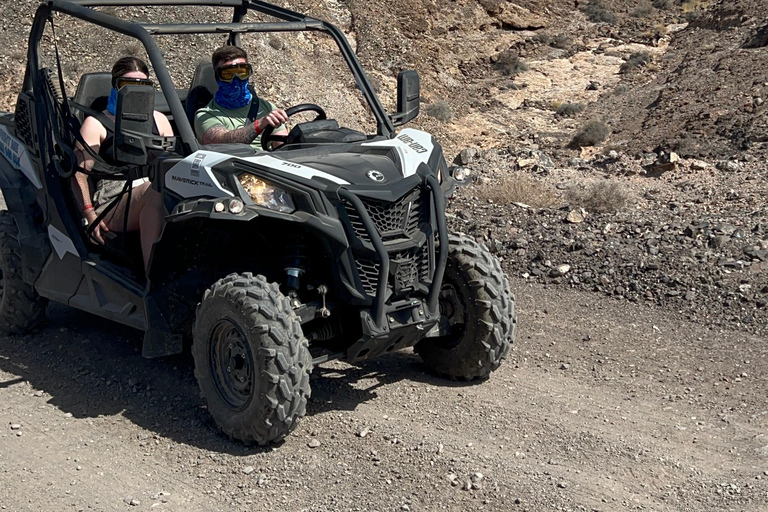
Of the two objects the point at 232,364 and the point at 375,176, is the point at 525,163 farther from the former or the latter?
the point at 232,364

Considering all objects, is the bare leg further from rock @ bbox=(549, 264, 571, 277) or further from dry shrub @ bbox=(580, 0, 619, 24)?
dry shrub @ bbox=(580, 0, 619, 24)

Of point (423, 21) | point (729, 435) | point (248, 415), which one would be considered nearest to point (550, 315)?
point (729, 435)

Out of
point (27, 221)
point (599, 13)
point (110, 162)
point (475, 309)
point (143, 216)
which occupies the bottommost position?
point (475, 309)

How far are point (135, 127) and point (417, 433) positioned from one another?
224 cm

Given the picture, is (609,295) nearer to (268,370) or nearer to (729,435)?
A: (729,435)

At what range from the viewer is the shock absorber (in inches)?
205

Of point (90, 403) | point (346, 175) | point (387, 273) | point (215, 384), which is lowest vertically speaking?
point (90, 403)

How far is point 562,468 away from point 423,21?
22003 millimetres

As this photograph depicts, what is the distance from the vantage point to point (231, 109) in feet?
20.4

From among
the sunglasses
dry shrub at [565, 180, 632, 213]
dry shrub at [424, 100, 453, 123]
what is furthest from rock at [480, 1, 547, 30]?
the sunglasses

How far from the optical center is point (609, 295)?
324 inches

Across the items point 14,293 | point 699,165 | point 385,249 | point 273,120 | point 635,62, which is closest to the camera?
point 385,249

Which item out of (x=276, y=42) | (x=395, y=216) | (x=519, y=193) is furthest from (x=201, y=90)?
(x=276, y=42)

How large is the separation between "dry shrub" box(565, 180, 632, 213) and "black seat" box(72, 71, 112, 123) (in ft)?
18.5
